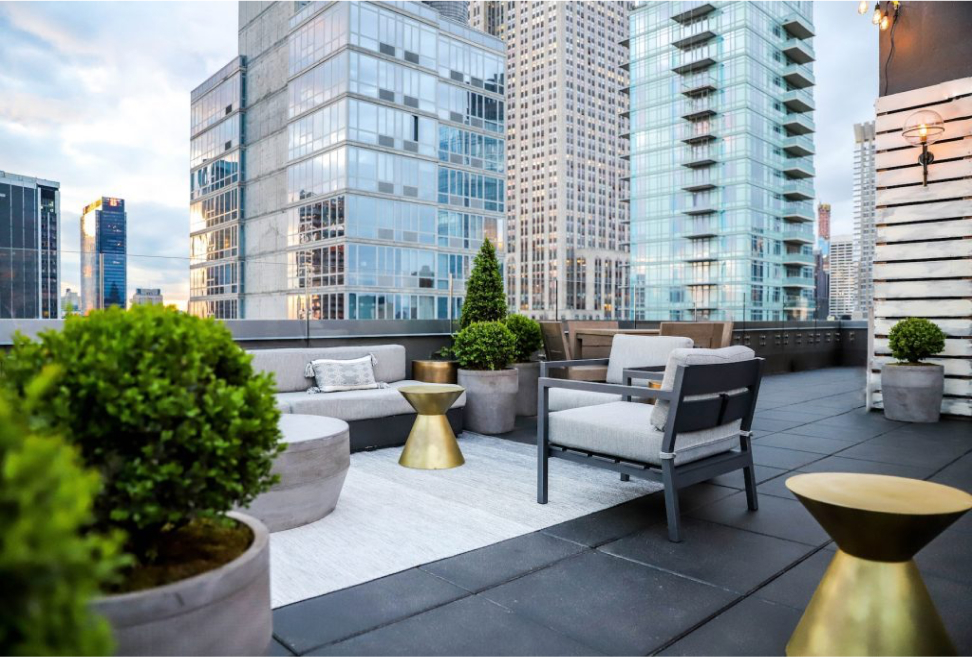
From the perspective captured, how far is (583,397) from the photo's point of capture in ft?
16.2

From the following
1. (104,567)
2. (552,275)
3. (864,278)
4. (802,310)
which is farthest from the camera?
(552,275)

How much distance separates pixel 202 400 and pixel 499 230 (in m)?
28.7

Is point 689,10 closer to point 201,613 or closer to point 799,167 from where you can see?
point 799,167

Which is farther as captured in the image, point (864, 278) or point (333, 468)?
point (864, 278)

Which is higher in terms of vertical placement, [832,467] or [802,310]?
[802,310]

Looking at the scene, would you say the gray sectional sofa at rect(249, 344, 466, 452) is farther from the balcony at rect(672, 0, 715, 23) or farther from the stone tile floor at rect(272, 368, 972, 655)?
the balcony at rect(672, 0, 715, 23)

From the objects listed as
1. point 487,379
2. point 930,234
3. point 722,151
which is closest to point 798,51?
point 722,151

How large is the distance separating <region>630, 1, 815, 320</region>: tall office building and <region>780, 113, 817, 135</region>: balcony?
86mm

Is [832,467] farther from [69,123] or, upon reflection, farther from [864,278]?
[69,123]

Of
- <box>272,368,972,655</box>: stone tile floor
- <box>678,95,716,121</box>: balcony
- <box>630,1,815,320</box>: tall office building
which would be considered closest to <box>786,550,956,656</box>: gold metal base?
<box>272,368,972,655</box>: stone tile floor

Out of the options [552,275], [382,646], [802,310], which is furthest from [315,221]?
[552,275]

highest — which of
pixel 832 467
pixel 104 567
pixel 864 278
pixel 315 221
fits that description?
pixel 315 221

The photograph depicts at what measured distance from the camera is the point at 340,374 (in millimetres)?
5008

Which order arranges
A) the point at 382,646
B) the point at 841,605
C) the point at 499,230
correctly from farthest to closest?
the point at 499,230, the point at 382,646, the point at 841,605
